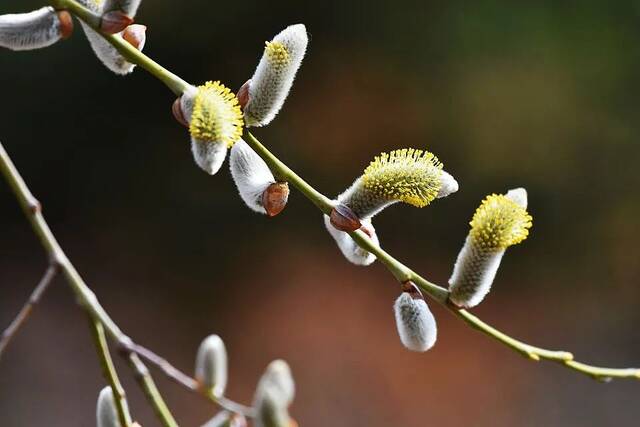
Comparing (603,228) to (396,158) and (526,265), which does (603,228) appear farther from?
(396,158)

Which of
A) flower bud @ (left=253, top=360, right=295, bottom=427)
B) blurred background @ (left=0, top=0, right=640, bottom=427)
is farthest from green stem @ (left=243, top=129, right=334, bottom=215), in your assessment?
blurred background @ (left=0, top=0, right=640, bottom=427)

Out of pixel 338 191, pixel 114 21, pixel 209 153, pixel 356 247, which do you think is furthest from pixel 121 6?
pixel 338 191

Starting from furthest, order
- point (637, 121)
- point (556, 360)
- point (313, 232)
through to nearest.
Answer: point (313, 232), point (637, 121), point (556, 360)

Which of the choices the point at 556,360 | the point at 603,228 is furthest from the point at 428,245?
the point at 556,360

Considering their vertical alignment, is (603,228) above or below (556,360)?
above

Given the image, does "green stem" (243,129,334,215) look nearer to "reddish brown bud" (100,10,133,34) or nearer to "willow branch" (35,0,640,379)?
"willow branch" (35,0,640,379)

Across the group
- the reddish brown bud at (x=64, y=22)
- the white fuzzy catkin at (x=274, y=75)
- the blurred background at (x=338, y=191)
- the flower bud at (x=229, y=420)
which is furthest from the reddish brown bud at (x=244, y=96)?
the blurred background at (x=338, y=191)

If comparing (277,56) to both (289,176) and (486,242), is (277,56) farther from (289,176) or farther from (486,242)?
(486,242)
